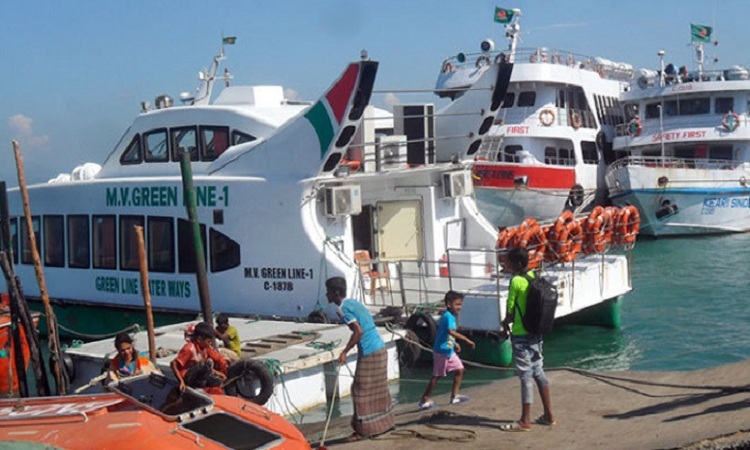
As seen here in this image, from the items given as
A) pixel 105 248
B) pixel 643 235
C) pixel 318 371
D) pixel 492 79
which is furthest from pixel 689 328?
pixel 643 235

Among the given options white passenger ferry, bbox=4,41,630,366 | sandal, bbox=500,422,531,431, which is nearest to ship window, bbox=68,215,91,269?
white passenger ferry, bbox=4,41,630,366

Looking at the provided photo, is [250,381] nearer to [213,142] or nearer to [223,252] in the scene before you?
[223,252]

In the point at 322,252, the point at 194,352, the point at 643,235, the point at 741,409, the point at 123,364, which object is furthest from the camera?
the point at 643,235

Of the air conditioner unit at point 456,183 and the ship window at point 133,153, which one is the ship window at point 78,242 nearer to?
the ship window at point 133,153

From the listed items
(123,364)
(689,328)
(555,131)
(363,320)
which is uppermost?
(555,131)

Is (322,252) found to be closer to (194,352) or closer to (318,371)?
(318,371)

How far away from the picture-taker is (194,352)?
948 cm

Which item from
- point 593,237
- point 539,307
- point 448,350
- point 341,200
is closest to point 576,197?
point 593,237

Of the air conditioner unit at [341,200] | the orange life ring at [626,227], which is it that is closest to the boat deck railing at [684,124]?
the orange life ring at [626,227]

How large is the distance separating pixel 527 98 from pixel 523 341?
96.9 feet

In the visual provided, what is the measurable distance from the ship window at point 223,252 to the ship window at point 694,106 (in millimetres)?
26348

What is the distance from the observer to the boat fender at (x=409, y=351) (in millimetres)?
13297

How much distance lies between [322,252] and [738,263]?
57.2 feet

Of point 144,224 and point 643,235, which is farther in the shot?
point 643,235
